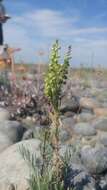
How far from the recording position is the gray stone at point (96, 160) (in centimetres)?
Result: 711

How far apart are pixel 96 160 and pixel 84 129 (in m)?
2.08

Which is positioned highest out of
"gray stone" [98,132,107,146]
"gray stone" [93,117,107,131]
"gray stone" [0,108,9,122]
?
"gray stone" [0,108,9,122]

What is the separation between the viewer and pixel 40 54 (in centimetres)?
1018

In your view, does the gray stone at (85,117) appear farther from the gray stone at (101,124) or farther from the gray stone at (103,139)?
the gray stone at (103,139)

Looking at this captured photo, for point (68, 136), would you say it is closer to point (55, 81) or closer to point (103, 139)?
point (103, 139)

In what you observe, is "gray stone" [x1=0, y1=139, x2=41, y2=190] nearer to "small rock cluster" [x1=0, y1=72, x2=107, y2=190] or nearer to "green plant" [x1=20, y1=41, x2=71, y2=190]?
"small rock cluster" [x1=0, y1=72, x2=107, y2=190]

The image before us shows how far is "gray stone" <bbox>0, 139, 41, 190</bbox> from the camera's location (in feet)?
19.5

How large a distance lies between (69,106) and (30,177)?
16.6ft

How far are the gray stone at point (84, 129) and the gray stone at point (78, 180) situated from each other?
10.2 ft

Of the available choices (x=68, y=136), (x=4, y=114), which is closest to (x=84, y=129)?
(x=68, y=136)

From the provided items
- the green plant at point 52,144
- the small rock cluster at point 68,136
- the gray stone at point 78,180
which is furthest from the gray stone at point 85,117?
the green plant at point 52,144

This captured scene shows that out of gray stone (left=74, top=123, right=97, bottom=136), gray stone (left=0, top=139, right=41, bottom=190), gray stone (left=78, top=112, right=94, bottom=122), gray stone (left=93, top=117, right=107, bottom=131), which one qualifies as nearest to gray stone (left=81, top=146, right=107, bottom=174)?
gray stone (left=0, top=139, right=41, bottom=190)

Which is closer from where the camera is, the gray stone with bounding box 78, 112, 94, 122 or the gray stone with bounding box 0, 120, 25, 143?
the gray stone with bounding box 0, 120, 25, 143

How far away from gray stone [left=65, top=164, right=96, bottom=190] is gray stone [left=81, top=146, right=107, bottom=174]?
45.9 inches
